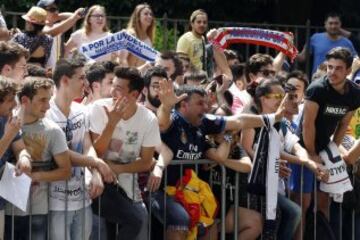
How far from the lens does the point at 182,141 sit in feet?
27.7

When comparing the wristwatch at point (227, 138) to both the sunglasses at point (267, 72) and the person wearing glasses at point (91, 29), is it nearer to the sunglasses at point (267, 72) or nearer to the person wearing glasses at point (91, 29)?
the sunglasses at point (267, 72)

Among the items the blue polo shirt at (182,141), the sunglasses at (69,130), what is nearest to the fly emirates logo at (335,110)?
the blue polo shirt at (182,141)

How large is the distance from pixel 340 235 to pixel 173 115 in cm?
194

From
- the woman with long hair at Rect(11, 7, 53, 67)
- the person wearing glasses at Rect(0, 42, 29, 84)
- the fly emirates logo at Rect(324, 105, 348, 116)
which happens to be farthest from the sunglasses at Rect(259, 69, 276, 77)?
the person wearing glasses at Rect(0, 42, 29, 84)

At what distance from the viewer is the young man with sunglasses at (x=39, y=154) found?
7586mm

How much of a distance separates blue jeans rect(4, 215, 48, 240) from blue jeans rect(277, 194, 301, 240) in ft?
6.91

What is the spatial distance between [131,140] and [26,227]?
1005 mm

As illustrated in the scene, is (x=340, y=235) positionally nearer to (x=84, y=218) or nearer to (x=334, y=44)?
(x=84, y=218)

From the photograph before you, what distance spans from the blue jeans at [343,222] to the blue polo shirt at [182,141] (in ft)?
5.02

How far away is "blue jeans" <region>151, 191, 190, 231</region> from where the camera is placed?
8.26m

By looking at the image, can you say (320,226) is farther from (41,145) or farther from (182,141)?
(41,145)

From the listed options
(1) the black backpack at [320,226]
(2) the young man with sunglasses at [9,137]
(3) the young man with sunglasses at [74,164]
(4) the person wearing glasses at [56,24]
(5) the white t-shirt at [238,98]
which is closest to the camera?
(2) the young man with sunglasses at [9,137]

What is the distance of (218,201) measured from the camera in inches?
344

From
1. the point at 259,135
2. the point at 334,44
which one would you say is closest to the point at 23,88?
the point at 259,135
